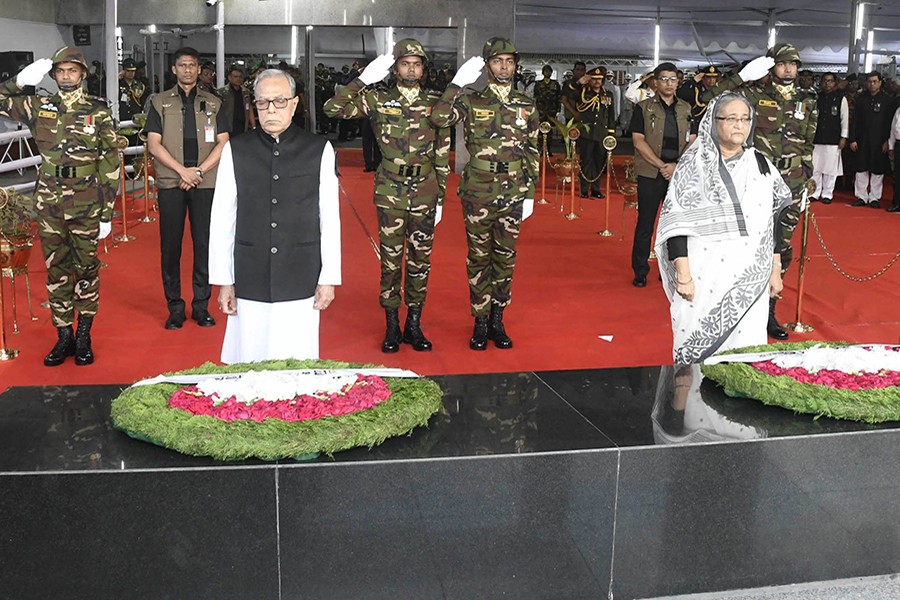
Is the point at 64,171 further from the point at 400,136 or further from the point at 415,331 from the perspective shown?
the point at 415,331

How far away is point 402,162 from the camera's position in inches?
224

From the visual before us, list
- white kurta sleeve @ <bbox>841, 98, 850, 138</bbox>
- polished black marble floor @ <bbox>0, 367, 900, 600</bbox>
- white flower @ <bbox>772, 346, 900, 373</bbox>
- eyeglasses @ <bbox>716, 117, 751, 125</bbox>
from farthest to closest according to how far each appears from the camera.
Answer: white kurta sleeve @ <bbox>841, 98, 850, 138</bbox> < eyeglasses @ <bbox>716, 117, 751, 125</bbox> < white flower @ <bbox>772, 346, 900, 373</bbox> < polished black marble floor @ <bbox>0, 367, 900, 600</bbox>

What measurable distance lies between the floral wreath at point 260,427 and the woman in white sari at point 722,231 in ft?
5.80

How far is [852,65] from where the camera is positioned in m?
17.1

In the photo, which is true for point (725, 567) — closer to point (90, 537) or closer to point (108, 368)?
point (90, 537)

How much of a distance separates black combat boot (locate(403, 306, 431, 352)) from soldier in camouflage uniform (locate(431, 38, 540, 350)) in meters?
0.38

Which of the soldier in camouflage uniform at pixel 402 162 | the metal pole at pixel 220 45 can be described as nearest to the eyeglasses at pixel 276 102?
the soldier in camouflage uniform at pixel 402 162

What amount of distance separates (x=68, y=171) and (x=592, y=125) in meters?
8.80

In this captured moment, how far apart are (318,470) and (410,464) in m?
0.23

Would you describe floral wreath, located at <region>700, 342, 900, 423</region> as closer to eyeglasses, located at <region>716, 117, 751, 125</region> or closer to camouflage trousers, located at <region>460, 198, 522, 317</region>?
eyeglasses, located at <region>716, 117, 751, 125</region>

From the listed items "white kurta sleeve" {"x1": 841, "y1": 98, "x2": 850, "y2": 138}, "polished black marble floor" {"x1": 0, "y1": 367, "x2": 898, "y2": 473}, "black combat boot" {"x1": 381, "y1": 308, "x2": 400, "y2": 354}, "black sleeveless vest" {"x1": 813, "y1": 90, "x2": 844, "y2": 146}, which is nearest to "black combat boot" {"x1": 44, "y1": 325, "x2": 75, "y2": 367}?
"black combat boot" {"x1": 381, "y1": 308, "x2": 400, "y2": 354}

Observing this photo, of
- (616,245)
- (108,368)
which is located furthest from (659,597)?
(616,245)

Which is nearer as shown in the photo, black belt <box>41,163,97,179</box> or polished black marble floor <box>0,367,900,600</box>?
polished black marble floor <box>0,367,900,600</box>

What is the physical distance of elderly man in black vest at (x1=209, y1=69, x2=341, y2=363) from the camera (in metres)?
3.87
